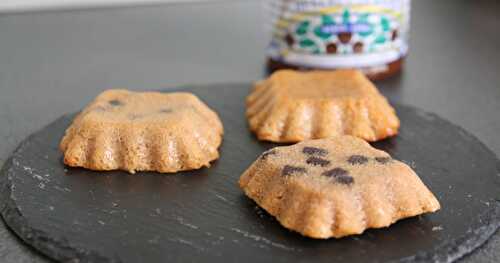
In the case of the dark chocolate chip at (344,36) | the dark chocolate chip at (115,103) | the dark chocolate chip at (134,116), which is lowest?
the dark chocolate chip at (134,116)

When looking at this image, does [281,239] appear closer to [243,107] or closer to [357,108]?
[357,108]

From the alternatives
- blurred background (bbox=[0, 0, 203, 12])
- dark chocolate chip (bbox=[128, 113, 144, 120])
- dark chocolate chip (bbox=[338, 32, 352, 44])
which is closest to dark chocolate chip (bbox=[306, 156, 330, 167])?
dark chocolate chip (bbox=[128, 113, 144, 120])

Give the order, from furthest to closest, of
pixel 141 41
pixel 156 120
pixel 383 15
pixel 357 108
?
pixel 141 41, pixel 383 15, pixel 357 108, pixel 156 120

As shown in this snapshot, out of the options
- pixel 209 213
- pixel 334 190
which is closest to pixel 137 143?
pixel 209 213

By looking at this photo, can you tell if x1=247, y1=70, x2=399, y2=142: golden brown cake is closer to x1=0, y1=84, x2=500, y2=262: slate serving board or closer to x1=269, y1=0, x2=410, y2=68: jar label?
x1=0, y1=84, x2=500, y2=262: slate serving board

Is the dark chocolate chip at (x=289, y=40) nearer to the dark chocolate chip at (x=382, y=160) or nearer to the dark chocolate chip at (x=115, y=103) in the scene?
the dark chocolate chip at (x=115, y=103)

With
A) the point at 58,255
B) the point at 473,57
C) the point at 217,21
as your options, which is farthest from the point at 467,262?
the point at 217,21

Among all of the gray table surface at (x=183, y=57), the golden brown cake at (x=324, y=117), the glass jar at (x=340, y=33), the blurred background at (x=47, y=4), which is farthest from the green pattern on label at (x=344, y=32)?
the blurred background at (x=47, y=4)
